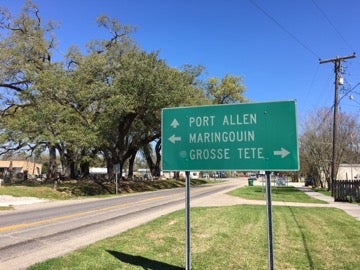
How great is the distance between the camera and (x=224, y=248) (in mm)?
8969

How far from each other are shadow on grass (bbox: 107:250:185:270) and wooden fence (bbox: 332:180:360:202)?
832 inches

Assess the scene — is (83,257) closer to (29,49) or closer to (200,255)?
(200,255)

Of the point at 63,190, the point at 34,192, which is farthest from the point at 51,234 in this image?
the point at 63,190

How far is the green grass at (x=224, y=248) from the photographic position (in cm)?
752

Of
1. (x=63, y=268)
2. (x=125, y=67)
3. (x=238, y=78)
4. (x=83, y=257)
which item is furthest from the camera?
(x=238, y=78)

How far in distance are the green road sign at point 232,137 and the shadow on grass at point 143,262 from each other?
6.36 ft

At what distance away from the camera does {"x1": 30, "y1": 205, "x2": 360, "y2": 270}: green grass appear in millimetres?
7517

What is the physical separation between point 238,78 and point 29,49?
124 feet

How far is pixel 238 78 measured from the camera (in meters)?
68.7

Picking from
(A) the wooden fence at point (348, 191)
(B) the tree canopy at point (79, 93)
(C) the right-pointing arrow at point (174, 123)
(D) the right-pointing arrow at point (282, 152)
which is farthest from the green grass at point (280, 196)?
(D) the right-pointing arrow at point (282, 152)

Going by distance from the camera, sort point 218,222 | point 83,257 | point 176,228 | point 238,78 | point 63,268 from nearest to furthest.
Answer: point 63,268 < point 83,257 < point 176,228 < point 218,222 < point 238,78

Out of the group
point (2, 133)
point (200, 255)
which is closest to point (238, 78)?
point (2, 133)

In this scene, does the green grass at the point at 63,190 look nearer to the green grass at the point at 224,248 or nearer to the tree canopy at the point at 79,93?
the tree canopy at the point at 79,93

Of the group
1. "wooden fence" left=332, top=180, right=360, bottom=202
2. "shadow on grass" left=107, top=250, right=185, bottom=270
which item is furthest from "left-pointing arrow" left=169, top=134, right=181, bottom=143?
"wooden fence" left=332, top=180, right=360, bottom=202
